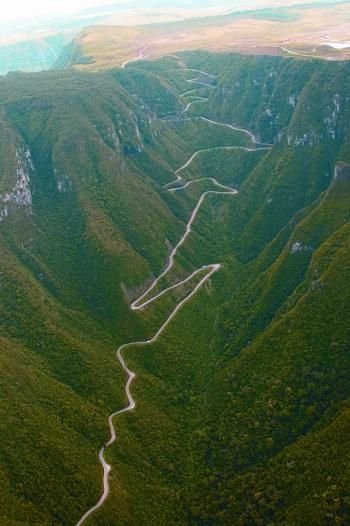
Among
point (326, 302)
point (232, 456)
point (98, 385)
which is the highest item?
point (98, 385)

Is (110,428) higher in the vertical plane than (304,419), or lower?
higher

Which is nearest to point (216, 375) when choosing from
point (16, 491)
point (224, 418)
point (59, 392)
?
point (224, 418)

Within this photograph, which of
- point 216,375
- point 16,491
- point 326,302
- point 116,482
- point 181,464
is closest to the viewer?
point 16,491

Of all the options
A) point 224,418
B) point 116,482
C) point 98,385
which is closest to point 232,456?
point 224,418

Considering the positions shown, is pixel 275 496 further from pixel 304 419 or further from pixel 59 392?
pixel 59 392

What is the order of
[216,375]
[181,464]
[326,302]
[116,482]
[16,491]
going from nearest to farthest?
[16,491] → [116,482] → [181,464] → [326,302] → [216,375]

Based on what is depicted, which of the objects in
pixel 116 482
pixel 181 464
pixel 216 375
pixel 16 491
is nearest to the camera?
pixel 16 491

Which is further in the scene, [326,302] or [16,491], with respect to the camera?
[326,302]

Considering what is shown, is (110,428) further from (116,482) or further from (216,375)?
(216,375)

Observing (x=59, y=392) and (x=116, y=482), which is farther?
(x=59, y=392)
